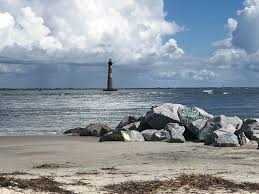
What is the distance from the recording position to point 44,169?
12.6 meters

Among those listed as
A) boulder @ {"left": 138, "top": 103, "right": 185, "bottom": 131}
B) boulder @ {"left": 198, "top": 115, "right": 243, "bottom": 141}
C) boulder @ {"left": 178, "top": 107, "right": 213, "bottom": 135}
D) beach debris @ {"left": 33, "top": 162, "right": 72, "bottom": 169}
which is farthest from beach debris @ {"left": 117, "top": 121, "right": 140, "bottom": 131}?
beach debris @ {"left": 33, "top": 162, "right": 72, "bottom": 169}

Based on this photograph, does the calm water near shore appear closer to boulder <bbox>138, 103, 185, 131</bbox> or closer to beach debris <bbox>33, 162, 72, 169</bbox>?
boulder <bbox>138, 103, 185, 131</bbox>

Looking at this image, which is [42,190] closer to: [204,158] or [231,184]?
[231,184]

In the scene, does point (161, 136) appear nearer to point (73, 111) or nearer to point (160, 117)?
point (160, 117)

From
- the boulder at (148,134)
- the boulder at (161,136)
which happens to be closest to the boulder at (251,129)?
the boulder at (161,136)

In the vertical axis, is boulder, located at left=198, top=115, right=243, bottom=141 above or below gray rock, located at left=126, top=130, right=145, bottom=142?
above

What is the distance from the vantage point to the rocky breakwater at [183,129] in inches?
721

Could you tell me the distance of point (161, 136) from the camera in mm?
20172

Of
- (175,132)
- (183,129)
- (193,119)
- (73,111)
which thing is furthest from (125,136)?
(73,111)

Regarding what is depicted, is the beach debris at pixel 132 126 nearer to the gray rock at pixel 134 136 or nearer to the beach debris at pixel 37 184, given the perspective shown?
the gray rock at pixel 134 136

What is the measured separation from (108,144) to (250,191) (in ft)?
33.9

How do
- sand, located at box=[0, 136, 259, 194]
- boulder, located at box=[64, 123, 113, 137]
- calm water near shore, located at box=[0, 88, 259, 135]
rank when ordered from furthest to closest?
1. calm water near shore, located at box=[0, 88, 259, 135]
2. boulder, located at box=[64, 123, 113, 137]
3. sand, located at box=[0, 136, 259, 194]

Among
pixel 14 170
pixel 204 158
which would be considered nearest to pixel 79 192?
pixel 14 170

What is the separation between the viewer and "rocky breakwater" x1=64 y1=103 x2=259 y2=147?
60.1ft
